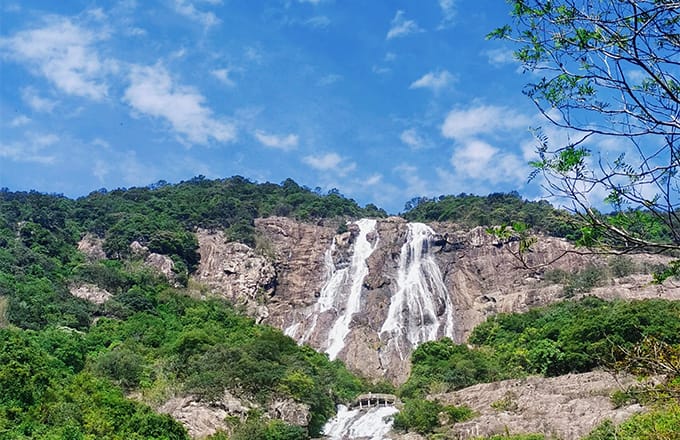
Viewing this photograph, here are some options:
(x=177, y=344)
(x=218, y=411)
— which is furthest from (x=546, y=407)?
(x=177, y=344)

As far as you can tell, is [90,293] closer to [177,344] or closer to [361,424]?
[177,344]

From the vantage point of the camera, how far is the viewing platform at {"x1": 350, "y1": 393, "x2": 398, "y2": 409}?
38.1 m

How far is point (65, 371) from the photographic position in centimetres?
2978

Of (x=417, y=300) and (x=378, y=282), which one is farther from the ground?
(x=378, y=282)

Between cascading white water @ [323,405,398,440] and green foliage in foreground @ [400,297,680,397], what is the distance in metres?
2.94

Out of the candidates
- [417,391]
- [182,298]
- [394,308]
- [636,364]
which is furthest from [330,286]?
[636,364]

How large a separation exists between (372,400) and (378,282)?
22953 mm

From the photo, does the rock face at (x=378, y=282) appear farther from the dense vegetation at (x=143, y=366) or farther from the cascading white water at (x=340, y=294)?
the dense vegetation at (x=143, y=366)

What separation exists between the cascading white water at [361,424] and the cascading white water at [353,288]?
16.6 metres

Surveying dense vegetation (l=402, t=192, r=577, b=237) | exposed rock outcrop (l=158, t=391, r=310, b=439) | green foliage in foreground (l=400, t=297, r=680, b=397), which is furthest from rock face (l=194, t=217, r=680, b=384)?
exposed rock outcrop (l=158, t=391, r=310, b=439)

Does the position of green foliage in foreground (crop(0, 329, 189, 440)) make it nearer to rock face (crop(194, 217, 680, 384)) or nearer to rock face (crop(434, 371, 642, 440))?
rock face (crop(434, 371, 642, 440))

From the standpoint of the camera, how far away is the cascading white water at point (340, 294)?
56.1 metres

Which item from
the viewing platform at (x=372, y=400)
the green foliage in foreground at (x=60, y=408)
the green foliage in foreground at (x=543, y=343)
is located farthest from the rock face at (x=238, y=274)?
the green foliage in foreground at (x=60, y=408)

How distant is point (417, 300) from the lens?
59969mm
